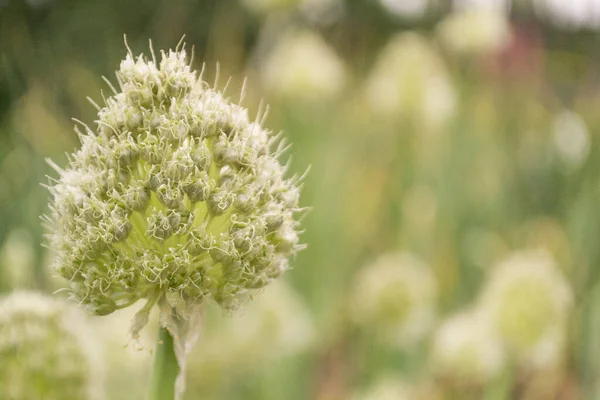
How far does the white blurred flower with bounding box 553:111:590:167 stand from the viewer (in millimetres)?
2685

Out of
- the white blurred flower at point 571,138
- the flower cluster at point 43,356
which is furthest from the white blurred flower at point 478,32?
the flower cluster at point 43,356

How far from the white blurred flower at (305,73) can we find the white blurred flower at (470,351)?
3.96ft

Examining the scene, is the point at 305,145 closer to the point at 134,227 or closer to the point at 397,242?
the point at 397,242

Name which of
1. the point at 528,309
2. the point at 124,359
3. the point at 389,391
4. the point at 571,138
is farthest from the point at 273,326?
the point at 571,138

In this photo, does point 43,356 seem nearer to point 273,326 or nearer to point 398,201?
point 273,326

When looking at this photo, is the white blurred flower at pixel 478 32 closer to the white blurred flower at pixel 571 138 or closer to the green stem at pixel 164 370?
the white blurred flower at pixel 571 138

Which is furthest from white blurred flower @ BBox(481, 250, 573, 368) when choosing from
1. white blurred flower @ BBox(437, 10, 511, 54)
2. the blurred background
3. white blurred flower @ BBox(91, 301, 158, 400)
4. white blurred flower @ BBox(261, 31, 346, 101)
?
white blurred flower @ BBox(437, 10, 511, 54)

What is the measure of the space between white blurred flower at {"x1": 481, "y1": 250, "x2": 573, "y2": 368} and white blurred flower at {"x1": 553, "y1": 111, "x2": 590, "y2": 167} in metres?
1.10

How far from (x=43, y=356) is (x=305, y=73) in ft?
6.38

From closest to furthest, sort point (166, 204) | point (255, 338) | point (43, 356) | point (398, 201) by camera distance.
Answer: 1. point (166, 204)
2. point (43, 356)
3. point (255, 338)
4. point (398, 201)

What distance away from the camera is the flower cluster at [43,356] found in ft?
2.97

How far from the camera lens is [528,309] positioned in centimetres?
158

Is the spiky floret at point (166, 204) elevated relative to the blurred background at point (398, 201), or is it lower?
lower

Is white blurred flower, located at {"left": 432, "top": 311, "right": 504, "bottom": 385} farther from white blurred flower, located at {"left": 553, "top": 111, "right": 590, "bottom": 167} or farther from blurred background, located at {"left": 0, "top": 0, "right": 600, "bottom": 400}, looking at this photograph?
white blurred flower, located at {"left": 553, "top": 111, "right": 590, "bottom": 167}
